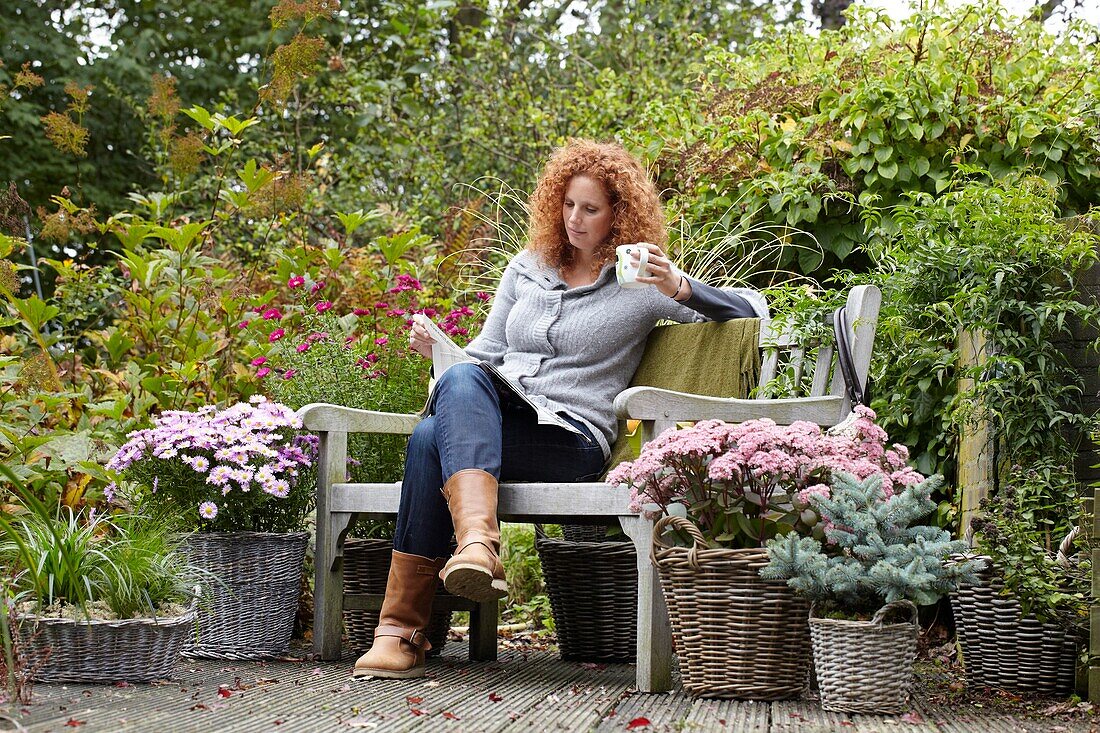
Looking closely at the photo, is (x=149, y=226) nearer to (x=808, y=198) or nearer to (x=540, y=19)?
(x=808, y=198)

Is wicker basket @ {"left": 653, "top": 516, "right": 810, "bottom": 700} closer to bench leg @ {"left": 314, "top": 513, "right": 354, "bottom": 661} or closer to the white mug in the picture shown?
the white mug

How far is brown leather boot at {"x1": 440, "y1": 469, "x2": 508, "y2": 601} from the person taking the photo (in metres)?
2.40

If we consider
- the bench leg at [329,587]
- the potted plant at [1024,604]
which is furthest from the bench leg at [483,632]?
the potted plant at [1024,604]

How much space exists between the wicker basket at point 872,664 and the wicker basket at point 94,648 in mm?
1394

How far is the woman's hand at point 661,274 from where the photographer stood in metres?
2.74

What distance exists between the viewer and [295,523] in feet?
10.2

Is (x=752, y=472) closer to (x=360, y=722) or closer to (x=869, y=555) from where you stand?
(x=869, y=555)

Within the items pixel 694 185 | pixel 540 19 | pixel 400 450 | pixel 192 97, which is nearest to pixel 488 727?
pixel 400 450

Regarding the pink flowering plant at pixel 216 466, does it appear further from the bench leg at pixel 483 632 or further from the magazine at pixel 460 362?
the bench leg at pixel 483 632

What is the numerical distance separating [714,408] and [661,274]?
1.24 feet

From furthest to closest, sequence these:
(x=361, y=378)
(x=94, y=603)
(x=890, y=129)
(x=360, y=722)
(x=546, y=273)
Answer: (x=890, y=129), (x=361, y=378), (x=546, y=273), (x=94, y=603), (x=360, y=722)

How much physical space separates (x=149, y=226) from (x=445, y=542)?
63.6 inches

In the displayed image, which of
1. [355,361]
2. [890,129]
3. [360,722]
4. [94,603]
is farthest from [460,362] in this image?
[890,129]

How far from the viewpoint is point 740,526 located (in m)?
2.40
